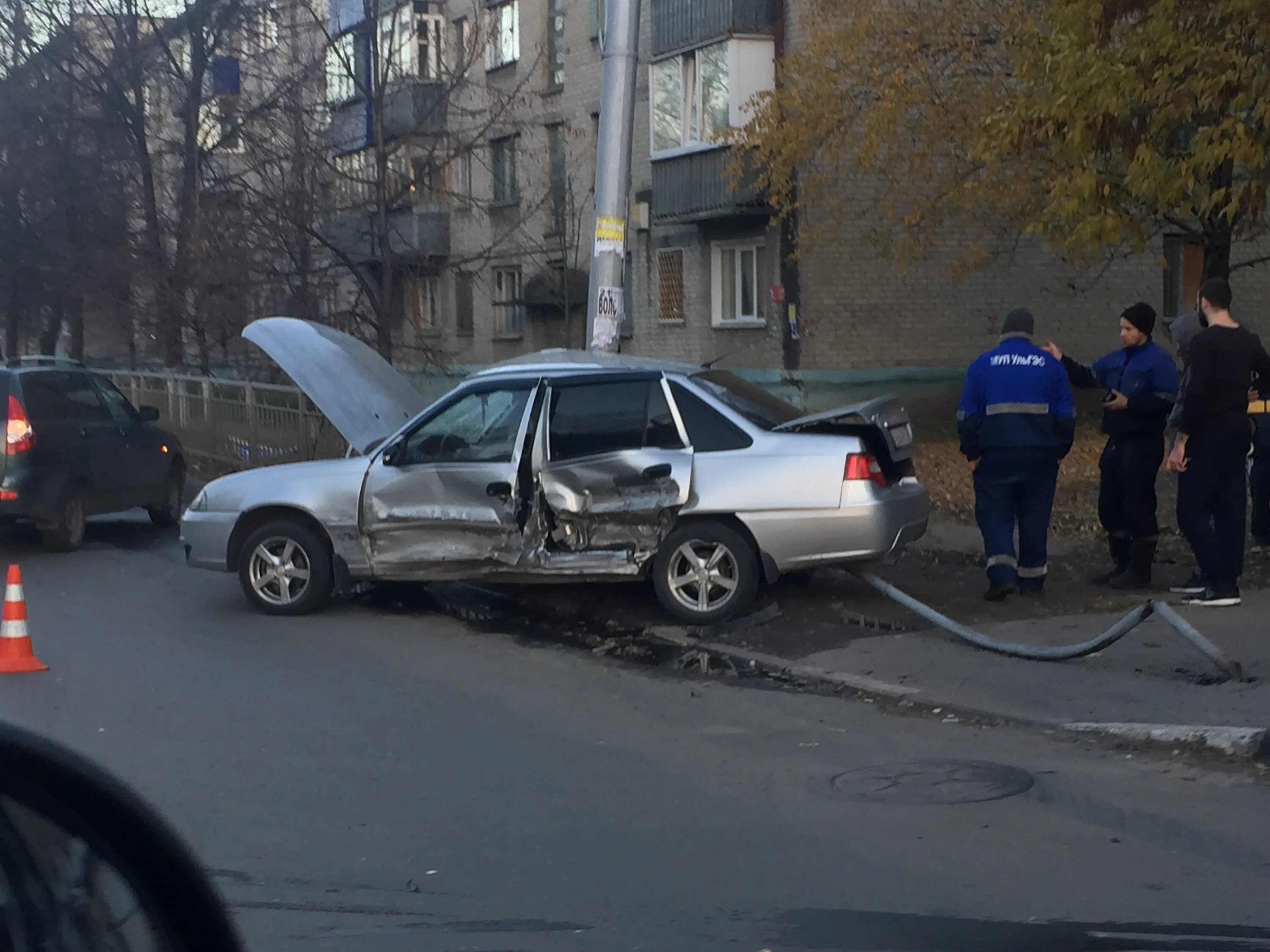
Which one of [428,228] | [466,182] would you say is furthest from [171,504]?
[428,228]

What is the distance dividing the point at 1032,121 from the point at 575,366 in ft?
15.1

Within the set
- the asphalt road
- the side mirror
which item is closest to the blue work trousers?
the asphalt road

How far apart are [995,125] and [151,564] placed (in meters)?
7.92

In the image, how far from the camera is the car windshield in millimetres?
9750

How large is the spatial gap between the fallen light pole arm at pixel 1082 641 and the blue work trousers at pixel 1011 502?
68 cm

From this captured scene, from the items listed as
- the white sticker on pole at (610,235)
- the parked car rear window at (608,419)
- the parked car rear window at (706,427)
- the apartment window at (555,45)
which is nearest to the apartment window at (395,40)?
the white sticker on pole at (610,235)

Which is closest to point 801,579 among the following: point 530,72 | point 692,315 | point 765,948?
point 765,948

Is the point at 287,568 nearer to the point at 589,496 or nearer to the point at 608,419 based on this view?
the point at 589,496

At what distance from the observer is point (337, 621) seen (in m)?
10.2

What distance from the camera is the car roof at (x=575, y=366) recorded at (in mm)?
10047

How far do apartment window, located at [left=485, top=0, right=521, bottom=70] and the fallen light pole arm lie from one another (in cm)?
2529

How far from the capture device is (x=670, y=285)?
2886 cm

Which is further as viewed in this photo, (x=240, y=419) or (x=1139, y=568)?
(x=240, y=419)

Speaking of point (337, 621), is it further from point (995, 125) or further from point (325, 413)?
point (995, 125)
